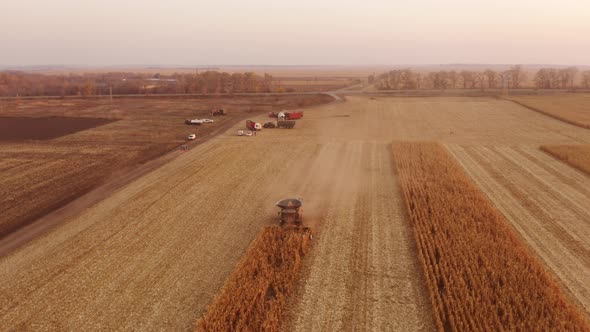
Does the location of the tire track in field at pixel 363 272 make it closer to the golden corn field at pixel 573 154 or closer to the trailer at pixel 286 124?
the golden corn field at pixel 573 154

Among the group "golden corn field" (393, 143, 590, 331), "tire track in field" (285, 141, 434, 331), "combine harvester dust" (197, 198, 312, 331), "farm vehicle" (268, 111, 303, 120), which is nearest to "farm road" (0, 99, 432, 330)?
"tire track in field" (285, 141, 434, 331)

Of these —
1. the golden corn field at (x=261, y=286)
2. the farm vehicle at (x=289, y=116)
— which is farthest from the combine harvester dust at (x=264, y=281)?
the farm vehicle at (x=289, y=116)

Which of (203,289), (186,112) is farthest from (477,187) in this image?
(186,112)

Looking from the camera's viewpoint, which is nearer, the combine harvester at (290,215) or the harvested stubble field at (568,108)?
the combine harvester at (290,215)

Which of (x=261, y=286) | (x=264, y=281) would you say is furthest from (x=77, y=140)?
(x=261, y=286)

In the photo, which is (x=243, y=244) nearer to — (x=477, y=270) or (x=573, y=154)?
(x=477, y=270)

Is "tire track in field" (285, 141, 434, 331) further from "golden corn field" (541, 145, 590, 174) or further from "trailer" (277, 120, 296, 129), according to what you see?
"trailer" (277, 120, 296, 129)

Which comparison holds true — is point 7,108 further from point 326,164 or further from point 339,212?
point 339,212

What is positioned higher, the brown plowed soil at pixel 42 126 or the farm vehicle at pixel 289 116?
the farm vehicle at pixel 289 116
